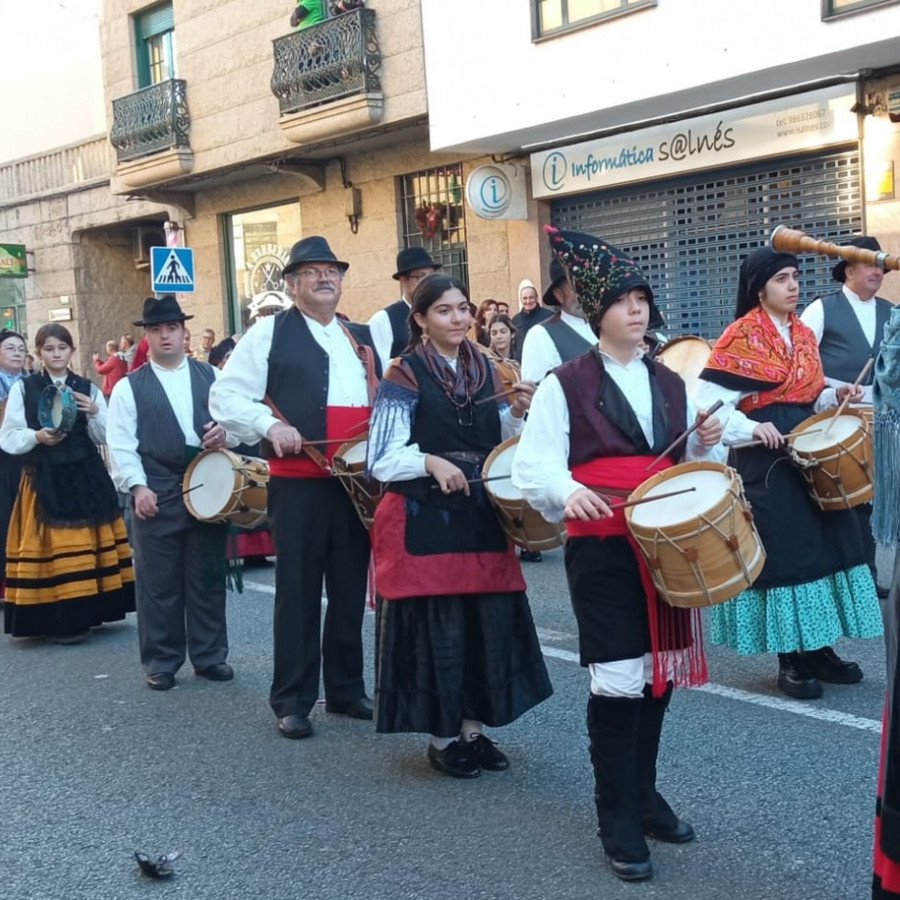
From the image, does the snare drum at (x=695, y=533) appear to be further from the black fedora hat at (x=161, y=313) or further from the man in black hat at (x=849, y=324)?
the black fedora hat at (x=161, y=313)

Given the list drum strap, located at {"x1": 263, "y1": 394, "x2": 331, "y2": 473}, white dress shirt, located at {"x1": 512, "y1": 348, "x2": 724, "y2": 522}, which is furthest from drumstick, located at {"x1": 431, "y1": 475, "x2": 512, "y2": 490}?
drum strap, located at {"x1": 263, "y1": 394, "x2": 331, "y2": 473}

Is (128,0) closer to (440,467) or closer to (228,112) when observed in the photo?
(228,112)

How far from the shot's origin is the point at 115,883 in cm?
420

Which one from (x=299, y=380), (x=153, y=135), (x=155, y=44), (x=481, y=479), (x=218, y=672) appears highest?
(x=155, y=44)

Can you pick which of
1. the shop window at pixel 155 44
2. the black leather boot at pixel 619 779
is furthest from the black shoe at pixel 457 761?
the shop window at pixel 155 44

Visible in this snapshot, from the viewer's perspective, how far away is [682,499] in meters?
3.90

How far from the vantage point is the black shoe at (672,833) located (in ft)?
13.7

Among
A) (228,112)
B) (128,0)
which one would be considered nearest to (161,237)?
(128,0)

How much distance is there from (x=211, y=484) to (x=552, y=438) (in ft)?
9.64

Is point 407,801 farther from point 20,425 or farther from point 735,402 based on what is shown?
point 20,425

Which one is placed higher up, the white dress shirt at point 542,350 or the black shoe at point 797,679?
the white dress shirt at point 542,350

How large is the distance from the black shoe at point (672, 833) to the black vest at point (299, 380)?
7.23 feet

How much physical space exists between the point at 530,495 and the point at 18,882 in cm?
203

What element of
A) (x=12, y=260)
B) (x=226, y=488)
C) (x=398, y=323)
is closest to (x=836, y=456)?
(x=398, y=323)
